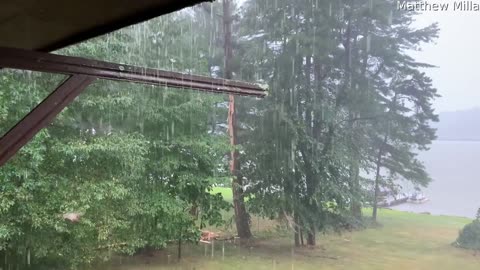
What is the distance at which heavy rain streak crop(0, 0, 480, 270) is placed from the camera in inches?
190

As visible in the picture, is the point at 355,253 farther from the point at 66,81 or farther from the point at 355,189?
the point at 66,81

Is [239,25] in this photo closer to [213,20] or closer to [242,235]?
[213,20]

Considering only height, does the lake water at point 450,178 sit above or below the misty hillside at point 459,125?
below

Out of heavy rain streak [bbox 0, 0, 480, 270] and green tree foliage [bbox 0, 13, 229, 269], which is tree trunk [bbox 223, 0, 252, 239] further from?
green tree foliage [bbox 0, 13, 229, 269]

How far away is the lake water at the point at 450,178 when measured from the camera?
935 centimetres

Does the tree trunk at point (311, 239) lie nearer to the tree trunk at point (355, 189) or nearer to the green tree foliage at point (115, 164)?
the tree trunk at point (355, 189)

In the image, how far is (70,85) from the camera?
155cm

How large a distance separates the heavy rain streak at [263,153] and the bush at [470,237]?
0.08 ft

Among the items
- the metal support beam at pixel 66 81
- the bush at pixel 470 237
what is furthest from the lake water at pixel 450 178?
the metal support beam at pixel 66 81

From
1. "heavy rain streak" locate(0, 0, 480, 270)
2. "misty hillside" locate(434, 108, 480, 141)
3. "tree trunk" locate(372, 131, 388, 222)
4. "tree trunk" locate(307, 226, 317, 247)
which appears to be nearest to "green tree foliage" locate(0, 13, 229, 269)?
"heavy rain streak" locate(0, 0, 480, 270)

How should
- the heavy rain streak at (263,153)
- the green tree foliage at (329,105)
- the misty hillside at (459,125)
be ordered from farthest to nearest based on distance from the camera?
the misty hillside at (459,125), the green tree foliage at (329,105), the heavy rain streak at (263,153)

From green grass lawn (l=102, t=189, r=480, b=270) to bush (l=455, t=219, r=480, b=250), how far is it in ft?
0.49

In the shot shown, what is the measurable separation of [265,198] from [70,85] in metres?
6.78

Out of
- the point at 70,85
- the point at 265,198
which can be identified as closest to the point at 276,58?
the point at 265,198
